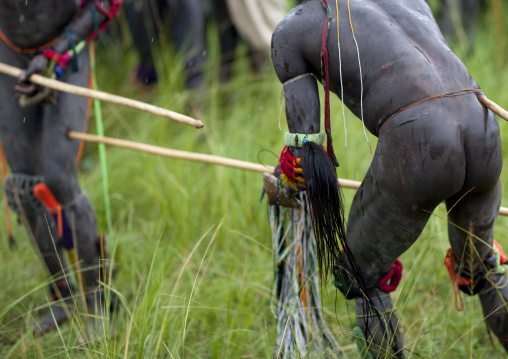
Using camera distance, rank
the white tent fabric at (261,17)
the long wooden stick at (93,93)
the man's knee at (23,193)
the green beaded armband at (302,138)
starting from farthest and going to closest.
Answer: the white tent fabric at (261,17), the man's knee at (23,193), the long wooden stick at (93,93), the green beaded armband at (302,138)

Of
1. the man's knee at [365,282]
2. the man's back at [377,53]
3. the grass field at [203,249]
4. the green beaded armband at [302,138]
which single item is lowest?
the grass field at [203,249]

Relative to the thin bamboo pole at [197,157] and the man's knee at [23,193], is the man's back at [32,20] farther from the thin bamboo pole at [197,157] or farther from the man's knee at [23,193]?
the man's knee at [23,193]

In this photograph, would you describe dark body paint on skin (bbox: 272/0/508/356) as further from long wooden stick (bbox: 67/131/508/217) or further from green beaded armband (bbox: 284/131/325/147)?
long wooden stick (bbox: 67/131/508/217)

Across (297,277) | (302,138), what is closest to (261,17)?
(297,277)

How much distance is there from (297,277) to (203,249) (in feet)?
3.66

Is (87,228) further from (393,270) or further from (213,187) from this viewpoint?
(393,270)

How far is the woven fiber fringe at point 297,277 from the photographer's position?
241 centimetres

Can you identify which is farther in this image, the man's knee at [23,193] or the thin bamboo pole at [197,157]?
the man's knee at [23,193]

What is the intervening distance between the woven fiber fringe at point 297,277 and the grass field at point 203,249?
0.28 ft

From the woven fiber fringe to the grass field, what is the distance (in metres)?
0.09

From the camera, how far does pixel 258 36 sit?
196 inches

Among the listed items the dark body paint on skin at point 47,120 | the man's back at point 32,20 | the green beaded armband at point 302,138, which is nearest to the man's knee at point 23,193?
the dark body paint on skin at point 47,120

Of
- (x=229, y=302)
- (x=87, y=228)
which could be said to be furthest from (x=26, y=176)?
(x=229, y=302)

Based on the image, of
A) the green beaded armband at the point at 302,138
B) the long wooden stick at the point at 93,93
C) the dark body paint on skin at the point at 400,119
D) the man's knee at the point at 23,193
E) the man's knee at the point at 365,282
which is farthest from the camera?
the man's knee at the point at 23,193
